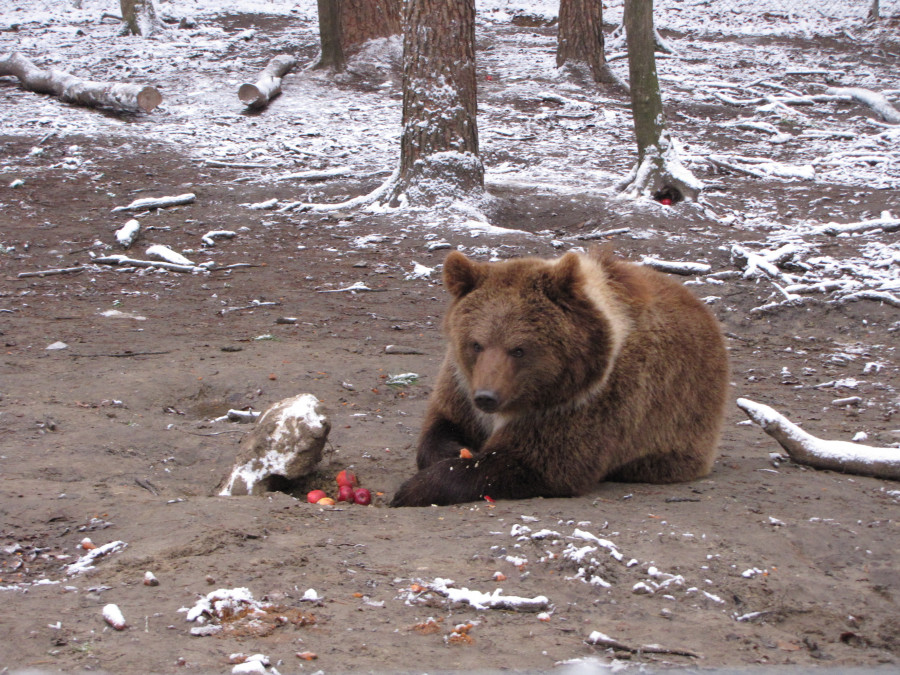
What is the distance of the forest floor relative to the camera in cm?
288

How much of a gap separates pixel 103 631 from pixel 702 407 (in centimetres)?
358

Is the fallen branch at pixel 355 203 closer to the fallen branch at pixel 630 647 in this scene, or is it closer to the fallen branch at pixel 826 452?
the fallen branch at pixel 826 452

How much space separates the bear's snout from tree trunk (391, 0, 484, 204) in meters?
7.04

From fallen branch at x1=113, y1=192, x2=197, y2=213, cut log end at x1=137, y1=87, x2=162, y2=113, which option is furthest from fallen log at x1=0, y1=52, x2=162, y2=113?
fallen branch at x1=113, y1=192, x2=197, y2=213

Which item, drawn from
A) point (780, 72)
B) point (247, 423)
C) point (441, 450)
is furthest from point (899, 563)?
point (780, 72)

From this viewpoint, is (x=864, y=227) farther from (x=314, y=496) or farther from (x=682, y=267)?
(x=314, y=496)

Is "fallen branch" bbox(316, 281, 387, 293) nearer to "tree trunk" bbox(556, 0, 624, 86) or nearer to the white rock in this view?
the white rock

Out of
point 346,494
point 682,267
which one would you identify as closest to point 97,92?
point 682,267

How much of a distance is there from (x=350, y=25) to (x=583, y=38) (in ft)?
15.8

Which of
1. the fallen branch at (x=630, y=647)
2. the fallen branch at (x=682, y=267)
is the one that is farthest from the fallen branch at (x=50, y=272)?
the fallen branch at (x=630, y=647)

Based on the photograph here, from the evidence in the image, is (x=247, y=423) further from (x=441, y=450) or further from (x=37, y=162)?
(x=37, y=162)

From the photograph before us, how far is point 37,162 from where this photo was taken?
1289cm

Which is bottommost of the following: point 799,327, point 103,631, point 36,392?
point 799,327

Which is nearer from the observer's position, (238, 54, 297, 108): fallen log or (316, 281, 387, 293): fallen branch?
(316, 281, 387, 293): fallen branch
